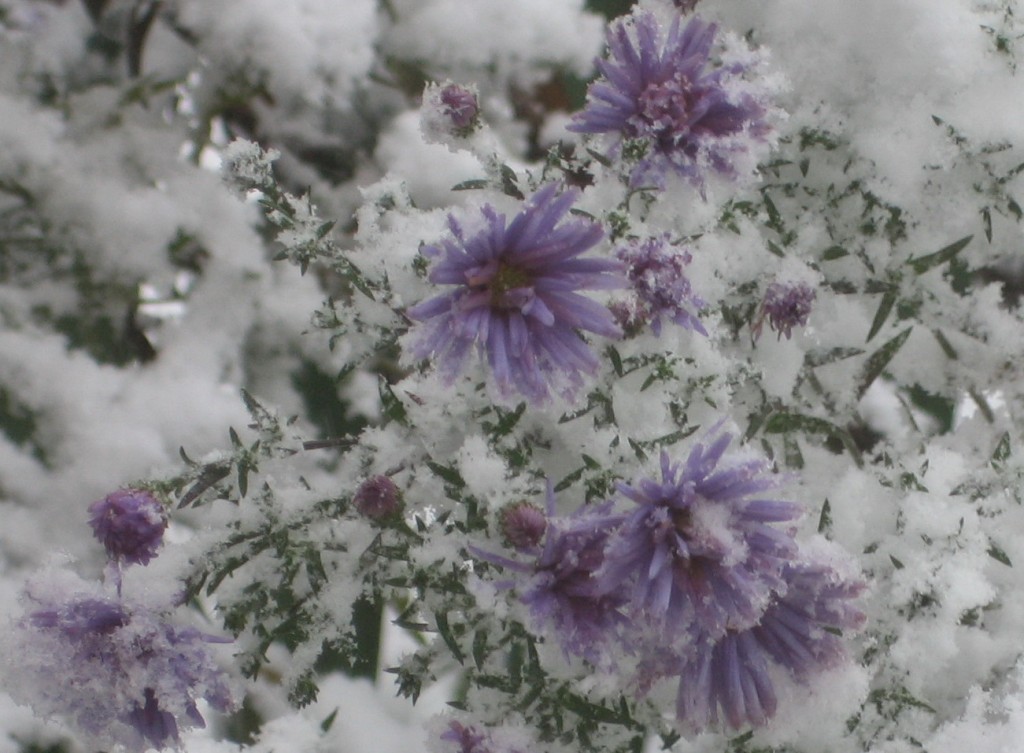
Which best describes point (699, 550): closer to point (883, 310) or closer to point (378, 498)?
point (378, 498)

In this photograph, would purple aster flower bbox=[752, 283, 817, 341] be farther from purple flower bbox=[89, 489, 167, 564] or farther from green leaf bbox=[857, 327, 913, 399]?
purple flower bbox=[89, 489, 167, 564]

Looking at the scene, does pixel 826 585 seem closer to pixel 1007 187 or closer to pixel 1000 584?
pixel 1000 584

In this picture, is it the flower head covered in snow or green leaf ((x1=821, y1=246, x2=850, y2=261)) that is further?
green leaf ((x1=821, y1=246, x2=850, y2=261))

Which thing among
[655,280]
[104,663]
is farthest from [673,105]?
[104,663]

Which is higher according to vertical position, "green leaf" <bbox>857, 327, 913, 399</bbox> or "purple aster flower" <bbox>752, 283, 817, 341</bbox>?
"purple aster flower" <bbox>752, 283, 817, 341</bbox>

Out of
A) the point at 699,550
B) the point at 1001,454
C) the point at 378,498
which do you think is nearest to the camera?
the point at 699,550

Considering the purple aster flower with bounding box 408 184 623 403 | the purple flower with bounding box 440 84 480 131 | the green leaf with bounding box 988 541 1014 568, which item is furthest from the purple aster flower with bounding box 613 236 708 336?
the green leaf with bounding box 988 541 1014 568
